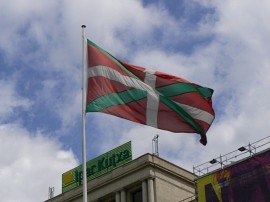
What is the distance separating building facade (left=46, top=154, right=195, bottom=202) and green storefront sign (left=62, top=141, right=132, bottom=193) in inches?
61.0

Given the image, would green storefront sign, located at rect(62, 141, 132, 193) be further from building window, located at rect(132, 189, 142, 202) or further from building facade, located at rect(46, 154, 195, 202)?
building window, located at rect(132, 189, 142, 202)

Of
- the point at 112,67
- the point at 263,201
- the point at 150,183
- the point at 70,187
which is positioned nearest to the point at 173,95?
the point at 112,67

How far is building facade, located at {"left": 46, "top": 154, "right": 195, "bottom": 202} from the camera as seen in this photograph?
52562mm

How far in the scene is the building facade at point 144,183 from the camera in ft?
172

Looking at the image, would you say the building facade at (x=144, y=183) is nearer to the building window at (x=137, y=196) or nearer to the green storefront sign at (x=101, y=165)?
the building window at (x=137, y=196)

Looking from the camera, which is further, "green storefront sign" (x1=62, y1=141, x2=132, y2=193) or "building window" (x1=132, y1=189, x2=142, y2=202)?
"green storefront sign" (x1=62, y1=141, x2=132, y2=193)

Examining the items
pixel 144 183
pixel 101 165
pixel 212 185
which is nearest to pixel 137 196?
pixel 144 183

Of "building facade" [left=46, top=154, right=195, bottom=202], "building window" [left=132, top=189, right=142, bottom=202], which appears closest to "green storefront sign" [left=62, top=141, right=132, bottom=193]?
"building facade" [left=46, top=154, right=195, bottom=202]

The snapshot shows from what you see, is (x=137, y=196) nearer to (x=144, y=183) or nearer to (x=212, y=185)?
(x=144, y=183)

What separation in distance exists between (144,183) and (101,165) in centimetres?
794

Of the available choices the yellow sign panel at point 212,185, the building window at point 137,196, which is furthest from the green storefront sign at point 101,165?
the yellow sign panel at point 212,185

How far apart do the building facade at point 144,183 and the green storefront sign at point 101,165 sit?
61.0 inches

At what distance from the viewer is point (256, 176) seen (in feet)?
145

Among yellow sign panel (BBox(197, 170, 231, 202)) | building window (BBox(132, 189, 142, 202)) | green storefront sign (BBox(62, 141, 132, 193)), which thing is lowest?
yellow sign panel (BBox(197, 170, 231, 202))
